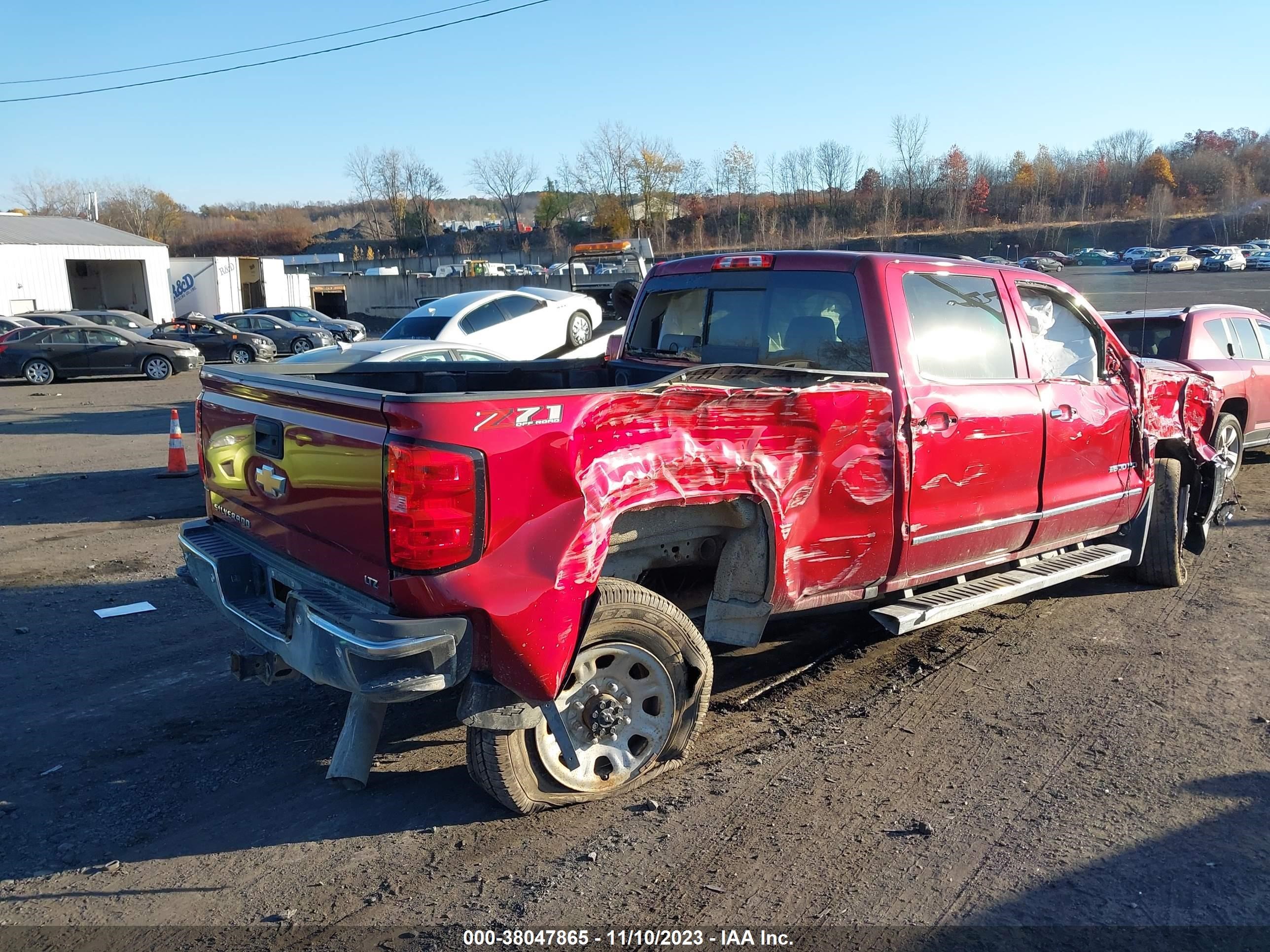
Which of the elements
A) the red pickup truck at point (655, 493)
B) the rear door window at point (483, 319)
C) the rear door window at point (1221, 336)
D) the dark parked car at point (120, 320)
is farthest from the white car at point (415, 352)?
the dark parked car at point (120, 320)

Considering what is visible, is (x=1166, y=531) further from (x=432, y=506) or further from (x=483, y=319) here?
(x=483, y=319)

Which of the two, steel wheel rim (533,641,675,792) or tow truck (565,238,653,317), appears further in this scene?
tow truck (565,238,653,317)

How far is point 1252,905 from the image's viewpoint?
3.08 meters

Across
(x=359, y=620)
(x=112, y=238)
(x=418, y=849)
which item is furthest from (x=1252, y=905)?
(x=112, y=238)

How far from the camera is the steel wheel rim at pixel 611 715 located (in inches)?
143

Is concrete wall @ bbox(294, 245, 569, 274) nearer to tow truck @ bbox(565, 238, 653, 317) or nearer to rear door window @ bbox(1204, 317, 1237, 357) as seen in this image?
tow truck @ bbox(565, 238, 653, 317)

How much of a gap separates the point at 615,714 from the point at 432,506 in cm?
117

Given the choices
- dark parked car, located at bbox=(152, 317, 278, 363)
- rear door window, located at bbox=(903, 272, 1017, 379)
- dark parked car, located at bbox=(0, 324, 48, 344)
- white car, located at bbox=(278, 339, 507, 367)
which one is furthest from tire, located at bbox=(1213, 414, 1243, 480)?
dark parked car, located at bbox=(152, 317, 278, 363)

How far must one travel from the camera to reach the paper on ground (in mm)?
6227

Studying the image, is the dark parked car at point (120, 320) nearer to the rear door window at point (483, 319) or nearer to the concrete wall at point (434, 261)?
the rear door window at point (483, 319)

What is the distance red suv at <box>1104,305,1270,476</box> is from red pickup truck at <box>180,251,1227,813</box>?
4.04 m

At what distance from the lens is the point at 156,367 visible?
23.5 meters

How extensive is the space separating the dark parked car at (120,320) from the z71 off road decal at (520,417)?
2962 centimetres

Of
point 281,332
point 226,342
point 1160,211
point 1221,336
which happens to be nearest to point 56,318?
point 226,342
